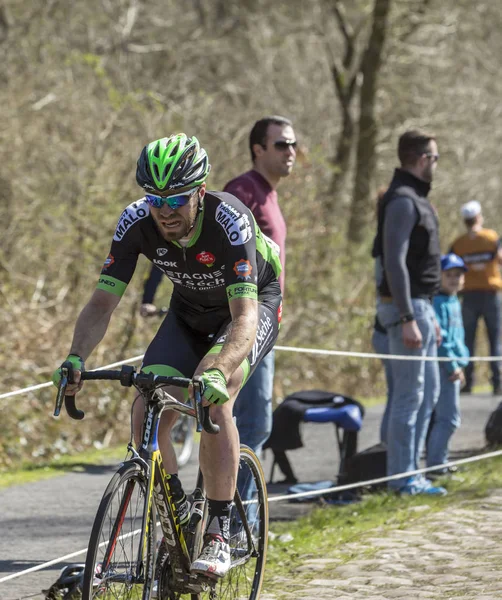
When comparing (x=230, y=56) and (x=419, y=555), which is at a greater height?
(x=230, y=56)

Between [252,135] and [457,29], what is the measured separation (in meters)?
15.4

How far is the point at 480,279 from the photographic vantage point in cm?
1379

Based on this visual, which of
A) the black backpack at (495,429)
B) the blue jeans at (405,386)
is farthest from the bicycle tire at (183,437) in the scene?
A: the black backpack at (495,429)

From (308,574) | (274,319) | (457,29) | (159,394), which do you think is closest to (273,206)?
(274,319)

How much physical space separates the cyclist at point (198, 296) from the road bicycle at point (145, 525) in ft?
0.25

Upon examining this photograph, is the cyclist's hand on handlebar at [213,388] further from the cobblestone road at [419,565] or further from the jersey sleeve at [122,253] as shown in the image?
the cobblestone road at [419,565]

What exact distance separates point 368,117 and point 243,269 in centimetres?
1449

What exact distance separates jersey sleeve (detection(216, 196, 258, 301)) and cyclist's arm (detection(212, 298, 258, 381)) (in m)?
0.04

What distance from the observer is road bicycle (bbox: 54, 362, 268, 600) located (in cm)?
407

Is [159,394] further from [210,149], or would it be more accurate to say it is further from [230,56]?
[230,56]

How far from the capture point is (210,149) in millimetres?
14570

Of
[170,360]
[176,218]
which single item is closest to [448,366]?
[170,360]

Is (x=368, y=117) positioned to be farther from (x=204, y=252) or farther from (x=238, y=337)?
(x=238, y=337)

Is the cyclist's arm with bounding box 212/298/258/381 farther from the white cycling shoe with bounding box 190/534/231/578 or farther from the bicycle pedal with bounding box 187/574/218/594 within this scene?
the bicycle pedal with bounding box 187/574/218/594
